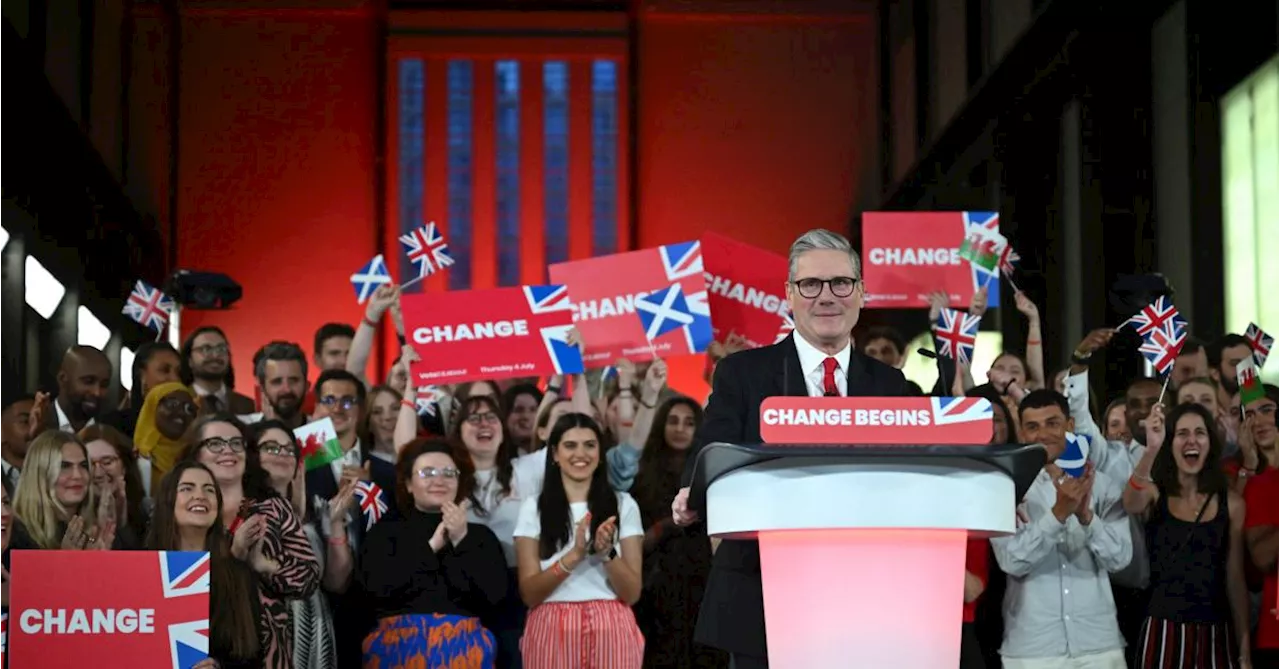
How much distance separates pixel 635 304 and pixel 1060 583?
2000mm

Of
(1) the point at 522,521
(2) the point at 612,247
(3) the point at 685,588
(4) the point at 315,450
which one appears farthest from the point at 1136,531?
(2) the point at 612,247

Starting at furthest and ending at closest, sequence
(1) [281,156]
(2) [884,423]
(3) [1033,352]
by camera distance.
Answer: (1) [281,156], (3) [1033,352], (2) [884,423]

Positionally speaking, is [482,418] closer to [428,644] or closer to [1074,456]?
[428,644]

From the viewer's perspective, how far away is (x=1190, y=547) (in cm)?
528

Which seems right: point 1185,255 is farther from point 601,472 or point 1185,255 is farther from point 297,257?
point 297,257

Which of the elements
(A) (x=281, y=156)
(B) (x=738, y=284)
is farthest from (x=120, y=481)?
(A) (x=281, y=156)

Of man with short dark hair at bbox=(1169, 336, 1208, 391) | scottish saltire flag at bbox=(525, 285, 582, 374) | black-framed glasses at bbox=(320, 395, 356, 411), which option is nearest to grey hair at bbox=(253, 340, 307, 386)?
black-framed glasses at bbox=(320, 395, 356, 411)

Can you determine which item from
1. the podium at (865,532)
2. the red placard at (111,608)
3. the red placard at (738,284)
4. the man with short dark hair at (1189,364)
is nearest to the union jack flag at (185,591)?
the red placard at (111,608)

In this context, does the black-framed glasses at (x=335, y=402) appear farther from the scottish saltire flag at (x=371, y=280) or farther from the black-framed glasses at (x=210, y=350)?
the scottish saltire flag at (x=371, y=280)

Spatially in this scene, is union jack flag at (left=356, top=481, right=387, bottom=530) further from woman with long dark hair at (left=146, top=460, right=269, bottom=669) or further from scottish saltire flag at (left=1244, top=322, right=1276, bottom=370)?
scottish saltire flag at (left=1244, top=322, right=1276, bottom=370)

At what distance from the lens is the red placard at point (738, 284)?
6.65m

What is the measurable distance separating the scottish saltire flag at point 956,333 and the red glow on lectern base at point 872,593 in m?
3.93

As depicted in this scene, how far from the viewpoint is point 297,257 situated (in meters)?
12.3

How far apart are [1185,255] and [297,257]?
6.50m
